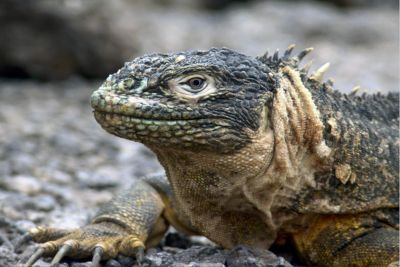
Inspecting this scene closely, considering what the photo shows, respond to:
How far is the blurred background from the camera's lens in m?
8.68

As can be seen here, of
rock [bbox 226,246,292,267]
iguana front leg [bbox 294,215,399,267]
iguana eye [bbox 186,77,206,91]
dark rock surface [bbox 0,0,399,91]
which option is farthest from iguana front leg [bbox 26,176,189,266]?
dark rock surface [bbox 0,0,399,91]

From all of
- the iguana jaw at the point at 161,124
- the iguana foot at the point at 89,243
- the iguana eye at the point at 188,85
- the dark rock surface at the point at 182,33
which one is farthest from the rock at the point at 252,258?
the dark rock surface at the point at 182,33

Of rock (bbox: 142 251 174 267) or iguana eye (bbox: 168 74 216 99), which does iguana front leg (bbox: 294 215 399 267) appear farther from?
iguana eye (bbox: 168 74 216 99)

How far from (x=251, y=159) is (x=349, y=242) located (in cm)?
115

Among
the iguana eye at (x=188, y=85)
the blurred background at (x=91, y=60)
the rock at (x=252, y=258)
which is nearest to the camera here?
the iguana eye at (x=188, y=85)

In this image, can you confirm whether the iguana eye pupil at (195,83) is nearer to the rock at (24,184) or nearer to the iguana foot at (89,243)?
the iguana foot at (89,243)

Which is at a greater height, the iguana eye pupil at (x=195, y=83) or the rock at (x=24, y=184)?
the rock at (x=24, y=184)

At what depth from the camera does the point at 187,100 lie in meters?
5.18

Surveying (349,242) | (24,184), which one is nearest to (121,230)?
(349,242)

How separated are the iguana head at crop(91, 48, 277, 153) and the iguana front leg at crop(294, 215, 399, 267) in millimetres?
1132

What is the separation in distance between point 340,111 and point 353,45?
56.6 feet

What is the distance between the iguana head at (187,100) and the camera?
16.7 feet

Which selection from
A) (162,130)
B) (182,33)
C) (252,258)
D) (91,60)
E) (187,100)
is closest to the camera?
(162,130)

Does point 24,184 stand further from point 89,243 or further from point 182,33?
point 182,33
